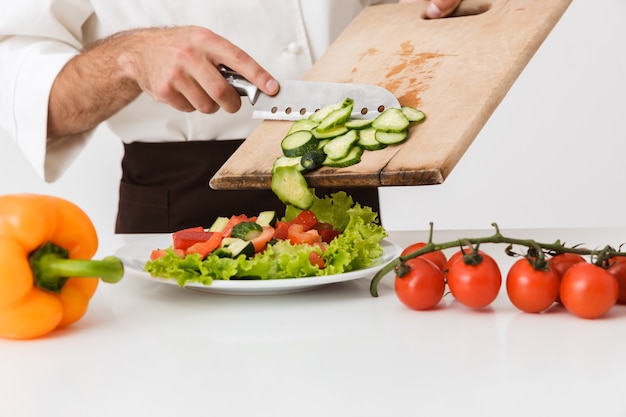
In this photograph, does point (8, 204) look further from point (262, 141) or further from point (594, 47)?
point (594, 47)

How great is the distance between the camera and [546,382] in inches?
46.1

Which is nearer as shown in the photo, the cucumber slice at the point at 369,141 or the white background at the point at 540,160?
the cucumber slice at the point at 369,141

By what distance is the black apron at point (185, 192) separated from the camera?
244 centimetres

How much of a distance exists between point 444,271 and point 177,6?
1.22 metres

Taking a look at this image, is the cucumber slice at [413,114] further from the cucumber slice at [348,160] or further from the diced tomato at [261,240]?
the diced tomato at [261,240]

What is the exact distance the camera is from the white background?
386 cm

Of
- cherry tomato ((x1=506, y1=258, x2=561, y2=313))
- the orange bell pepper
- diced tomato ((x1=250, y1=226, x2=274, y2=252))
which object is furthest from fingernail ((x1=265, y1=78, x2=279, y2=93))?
cherry tomato ((x1=506, y1=258, x2=561, y2=313))

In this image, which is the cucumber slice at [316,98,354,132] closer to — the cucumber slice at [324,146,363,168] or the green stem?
the cucumber slice at [324,146,363,168]

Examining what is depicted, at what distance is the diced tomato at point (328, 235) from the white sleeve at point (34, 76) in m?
0.83

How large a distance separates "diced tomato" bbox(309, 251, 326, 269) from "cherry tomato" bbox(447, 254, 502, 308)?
220 mm

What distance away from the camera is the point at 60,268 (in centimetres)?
139

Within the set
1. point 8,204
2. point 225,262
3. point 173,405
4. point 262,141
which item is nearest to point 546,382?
point 173,405

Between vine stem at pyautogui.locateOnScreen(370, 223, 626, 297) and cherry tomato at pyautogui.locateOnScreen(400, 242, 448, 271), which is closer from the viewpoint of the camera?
vine stem at pyautogui.locateOnScreen(370, 223, 626, 297)

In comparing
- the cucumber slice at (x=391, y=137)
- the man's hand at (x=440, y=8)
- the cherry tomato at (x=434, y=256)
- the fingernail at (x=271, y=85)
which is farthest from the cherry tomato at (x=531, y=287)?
the man's hand at (x=440, y=8)
